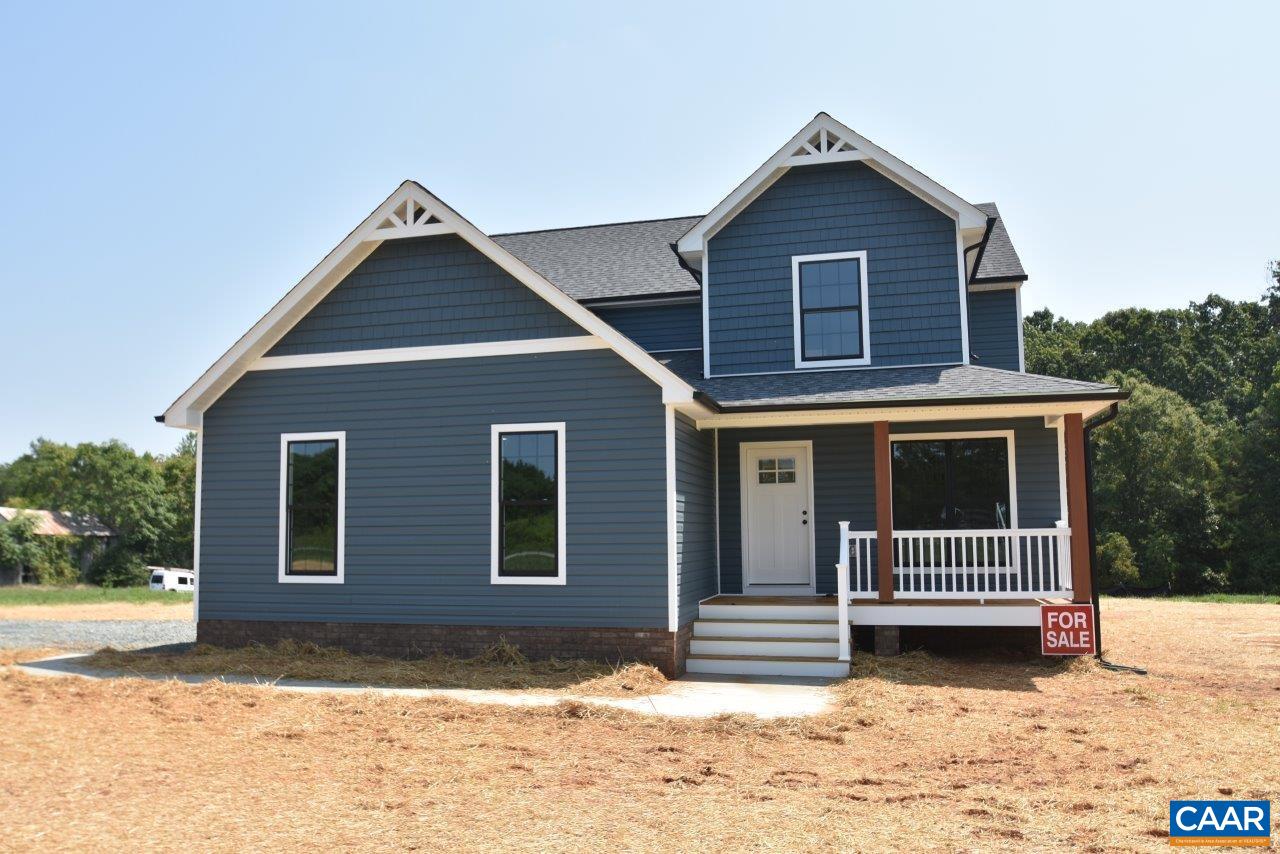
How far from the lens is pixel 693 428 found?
12828 millimetres

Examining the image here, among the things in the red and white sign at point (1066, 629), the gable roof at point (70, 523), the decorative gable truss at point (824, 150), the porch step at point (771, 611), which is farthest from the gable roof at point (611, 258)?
the gable roof at point (70, 523)

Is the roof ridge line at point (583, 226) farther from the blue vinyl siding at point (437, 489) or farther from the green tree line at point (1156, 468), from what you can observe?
the green tree line at point (1156, 468)

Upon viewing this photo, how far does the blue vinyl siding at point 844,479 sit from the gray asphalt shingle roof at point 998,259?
2846 mm

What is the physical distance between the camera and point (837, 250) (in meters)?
14.2

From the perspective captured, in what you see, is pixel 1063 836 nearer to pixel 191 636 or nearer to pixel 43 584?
pixel 191 636

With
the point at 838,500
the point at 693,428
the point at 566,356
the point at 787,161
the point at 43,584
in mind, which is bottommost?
the point at 43,584

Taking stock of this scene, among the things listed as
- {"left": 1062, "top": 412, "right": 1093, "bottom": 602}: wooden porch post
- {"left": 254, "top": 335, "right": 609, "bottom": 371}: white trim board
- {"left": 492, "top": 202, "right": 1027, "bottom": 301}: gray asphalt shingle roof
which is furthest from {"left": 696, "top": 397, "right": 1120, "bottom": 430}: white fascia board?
{"left": 492, "top": 202, "right": 1027, "bottom": 301}: gray asphalt shingle roof

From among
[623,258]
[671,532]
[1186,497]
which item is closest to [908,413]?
[671,532]

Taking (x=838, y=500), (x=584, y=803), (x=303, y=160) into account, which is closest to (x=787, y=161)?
(x=838, y=500)

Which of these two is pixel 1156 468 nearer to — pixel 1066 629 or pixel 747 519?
pixel 747 519

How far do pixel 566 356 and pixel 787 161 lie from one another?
494 centimetres

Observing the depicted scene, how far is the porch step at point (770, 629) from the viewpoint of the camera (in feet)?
38.5

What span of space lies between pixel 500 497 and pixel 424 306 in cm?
274

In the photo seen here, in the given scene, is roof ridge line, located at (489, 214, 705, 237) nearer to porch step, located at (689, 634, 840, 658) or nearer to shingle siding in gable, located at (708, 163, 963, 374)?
shingle siding in gable, located at (708, 163, 963, 374)
